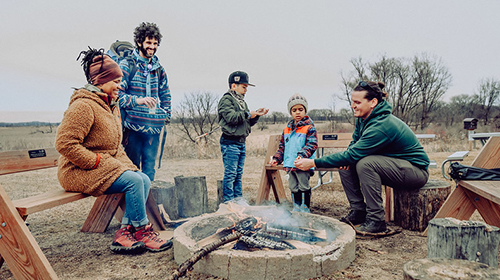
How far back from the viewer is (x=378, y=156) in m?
3.39

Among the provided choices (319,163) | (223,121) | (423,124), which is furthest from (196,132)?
(423,124)

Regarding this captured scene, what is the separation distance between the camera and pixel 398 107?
24.9 meters

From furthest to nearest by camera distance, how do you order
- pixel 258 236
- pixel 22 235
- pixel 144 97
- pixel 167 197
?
pixel 167 197
pixel 144 97
pixel 258 236
pixel 22 235

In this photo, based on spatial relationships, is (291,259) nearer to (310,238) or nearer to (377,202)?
(310,238)

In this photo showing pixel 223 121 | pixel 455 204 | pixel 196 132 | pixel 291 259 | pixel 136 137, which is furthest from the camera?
pixel 196 132

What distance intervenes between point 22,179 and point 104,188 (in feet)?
21.6

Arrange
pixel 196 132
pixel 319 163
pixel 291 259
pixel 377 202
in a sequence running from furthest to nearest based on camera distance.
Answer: pixel 196 132
pixel 319 163
pixel 377 202
pixel 291 259

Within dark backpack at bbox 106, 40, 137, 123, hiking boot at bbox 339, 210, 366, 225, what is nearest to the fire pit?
hiking boot at bbox 339, 210, 366, 225

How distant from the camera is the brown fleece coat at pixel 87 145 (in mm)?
2662

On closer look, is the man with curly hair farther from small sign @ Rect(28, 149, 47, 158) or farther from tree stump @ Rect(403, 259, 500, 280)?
tree stump @ Rect(403, 259, 500, 280)

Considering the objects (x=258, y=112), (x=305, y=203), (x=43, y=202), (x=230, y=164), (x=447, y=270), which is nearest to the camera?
(x=447, y=270)

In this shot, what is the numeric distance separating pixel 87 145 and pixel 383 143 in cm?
279

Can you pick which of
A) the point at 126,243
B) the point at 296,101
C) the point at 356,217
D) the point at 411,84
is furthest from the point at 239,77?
the point at 411,84

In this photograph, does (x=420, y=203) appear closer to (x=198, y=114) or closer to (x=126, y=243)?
(x=126, y=243)
